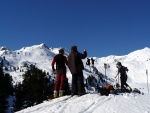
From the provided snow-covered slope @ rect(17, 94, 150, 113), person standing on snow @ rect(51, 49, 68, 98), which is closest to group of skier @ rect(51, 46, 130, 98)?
person standing on snow @ rect(51, 49, 68, 98)

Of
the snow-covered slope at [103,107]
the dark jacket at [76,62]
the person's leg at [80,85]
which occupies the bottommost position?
the snow-covered slope at [103,107]

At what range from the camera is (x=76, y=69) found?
1653 centimetres

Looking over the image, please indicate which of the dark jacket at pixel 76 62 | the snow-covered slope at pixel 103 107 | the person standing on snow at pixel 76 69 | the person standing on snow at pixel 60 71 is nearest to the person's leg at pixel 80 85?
the person standing on snow at pixel 76 69

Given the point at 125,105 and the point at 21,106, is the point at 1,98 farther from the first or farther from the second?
the point at 125,105

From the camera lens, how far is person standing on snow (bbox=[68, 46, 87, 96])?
1645 cm

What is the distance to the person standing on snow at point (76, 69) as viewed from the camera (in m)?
16.5

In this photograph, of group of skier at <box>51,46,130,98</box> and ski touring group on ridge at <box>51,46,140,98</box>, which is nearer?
ski touring group on ridge at <box>51,46,140,98</box>

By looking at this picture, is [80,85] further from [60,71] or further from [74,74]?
[60,71]

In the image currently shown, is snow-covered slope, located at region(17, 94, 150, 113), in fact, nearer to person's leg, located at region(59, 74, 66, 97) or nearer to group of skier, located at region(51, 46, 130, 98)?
group of skier, located at region(51, 46, 130, 98)

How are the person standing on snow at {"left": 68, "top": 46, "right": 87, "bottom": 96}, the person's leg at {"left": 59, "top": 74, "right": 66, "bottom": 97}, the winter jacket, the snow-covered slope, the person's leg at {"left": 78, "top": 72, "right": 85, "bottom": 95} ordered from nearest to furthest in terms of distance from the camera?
1. the snow-covered slope
2. the person's leg at {"left": 78, "top": 72, "right": 85, "bottom": 95}
3. the person standing on snow at {"left": 68, "top": 46, "right": 87, "bottom": 96}
4. the person's leg at {"left": 59, "top": 74, "right": 66, "bottom": 97}
5. the winter jacket

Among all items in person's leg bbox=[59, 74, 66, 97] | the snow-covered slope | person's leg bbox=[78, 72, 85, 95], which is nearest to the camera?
the snow-covered slope

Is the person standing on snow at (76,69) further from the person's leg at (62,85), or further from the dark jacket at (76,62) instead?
the person's leg at (62,85)

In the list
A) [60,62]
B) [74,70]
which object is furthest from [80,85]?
[60,62]

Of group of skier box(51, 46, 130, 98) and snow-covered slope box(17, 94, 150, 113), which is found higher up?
group of skier box(51, 46, 130, 98)
